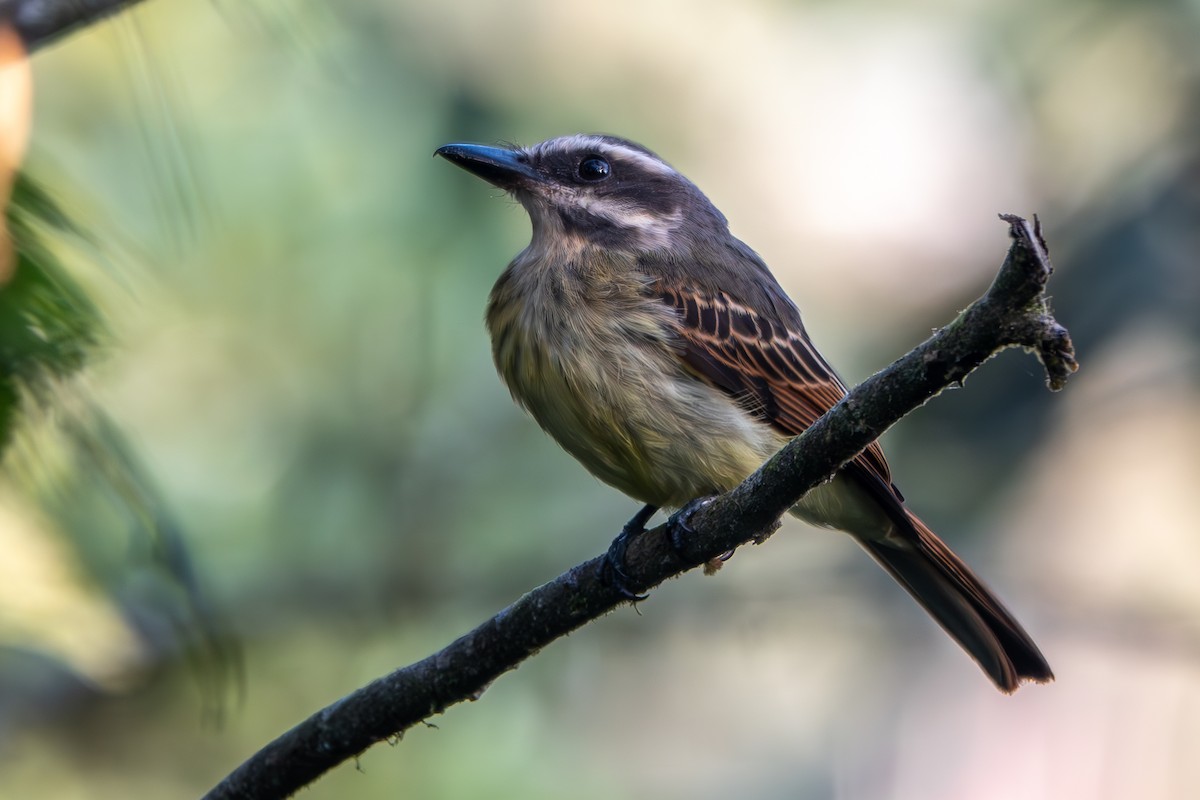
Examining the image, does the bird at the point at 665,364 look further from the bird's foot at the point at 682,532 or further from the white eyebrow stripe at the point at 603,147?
the bird's foot at the point at 682,532

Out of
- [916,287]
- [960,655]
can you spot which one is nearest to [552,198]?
[916,287]

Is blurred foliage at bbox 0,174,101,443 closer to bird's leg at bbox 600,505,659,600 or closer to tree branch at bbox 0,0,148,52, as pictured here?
tree branch at bbox 0,0,148,52

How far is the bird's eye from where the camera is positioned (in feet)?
A: 13.9

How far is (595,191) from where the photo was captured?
4203mm

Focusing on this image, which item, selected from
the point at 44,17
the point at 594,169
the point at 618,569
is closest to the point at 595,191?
the point at 594,169

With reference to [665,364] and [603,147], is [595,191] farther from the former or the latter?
[665,364]

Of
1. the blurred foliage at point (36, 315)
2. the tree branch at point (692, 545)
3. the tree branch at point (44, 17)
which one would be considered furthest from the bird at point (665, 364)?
the blurred foliage at point (36, 315)

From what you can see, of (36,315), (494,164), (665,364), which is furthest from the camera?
(494,164)

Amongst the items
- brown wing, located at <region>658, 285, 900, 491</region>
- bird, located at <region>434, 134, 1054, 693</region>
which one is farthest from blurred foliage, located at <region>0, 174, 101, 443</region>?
brown wing, located at <region>658, 285, 900, 491</region>

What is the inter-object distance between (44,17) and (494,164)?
6.86ft

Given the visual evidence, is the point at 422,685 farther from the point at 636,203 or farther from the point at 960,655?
the point at 960,655

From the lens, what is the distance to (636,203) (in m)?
4.22

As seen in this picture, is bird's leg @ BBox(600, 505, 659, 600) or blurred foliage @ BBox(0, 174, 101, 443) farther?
bird's leg @ BBox(600, 505, 659, 600)

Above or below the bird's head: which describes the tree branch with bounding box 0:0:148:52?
below
